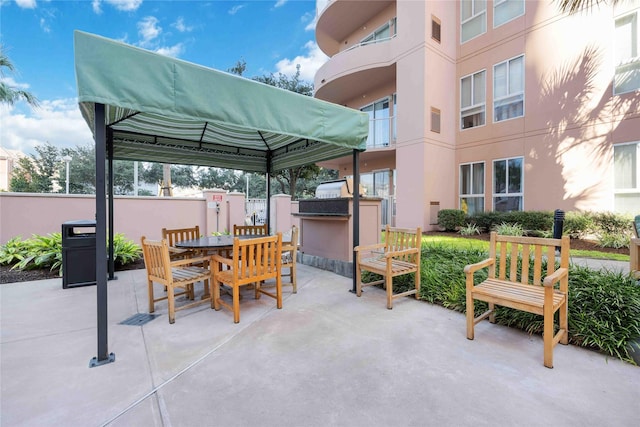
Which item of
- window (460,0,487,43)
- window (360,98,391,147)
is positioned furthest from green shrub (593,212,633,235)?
window (460,0,487,43)

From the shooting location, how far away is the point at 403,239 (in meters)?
4.28

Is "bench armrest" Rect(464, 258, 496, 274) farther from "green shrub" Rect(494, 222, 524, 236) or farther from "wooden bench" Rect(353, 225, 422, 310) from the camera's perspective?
"green shrub" Rect(494, 222, 524, 236)

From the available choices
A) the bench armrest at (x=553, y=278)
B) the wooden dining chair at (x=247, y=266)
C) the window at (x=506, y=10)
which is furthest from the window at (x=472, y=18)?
the wooden dining chair at (x=247, y=266)

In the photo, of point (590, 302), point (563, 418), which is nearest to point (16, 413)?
point (563, 418)

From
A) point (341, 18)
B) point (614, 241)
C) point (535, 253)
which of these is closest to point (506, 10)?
point (341, 18)

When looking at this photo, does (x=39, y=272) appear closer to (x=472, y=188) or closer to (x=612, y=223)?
(x=472, y=188)

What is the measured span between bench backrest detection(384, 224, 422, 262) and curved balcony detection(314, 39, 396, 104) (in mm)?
8638

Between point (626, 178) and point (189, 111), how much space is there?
1039cm

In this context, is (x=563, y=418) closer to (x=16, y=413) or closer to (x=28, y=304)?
(x=16, y=413)

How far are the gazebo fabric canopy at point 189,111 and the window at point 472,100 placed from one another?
790 cm

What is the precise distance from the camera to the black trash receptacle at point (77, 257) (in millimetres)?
4680

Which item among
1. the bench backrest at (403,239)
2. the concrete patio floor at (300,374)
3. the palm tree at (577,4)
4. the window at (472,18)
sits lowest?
the concrete patio floor at (300,374)

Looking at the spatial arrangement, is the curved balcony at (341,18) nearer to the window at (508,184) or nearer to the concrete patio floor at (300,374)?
the window at (508,184)

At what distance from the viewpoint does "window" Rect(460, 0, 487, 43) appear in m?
10.2
